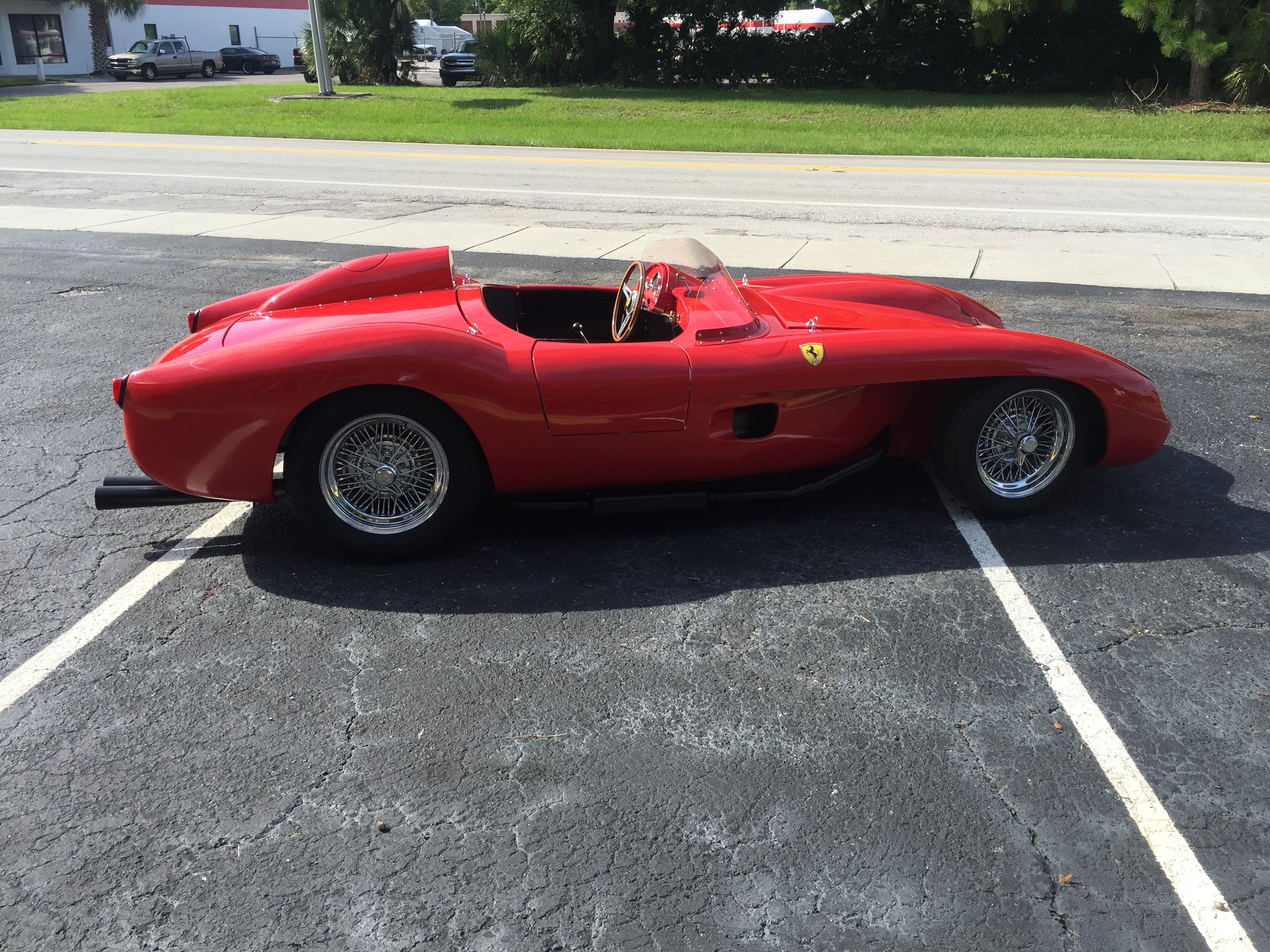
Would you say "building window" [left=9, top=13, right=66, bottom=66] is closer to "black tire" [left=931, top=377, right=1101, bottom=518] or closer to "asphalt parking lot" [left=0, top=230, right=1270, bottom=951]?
"asphalt parking lot" [left=0, top=230, right=1270, bottom=951]

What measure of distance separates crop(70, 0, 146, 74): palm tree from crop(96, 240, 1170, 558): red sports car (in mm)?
52954

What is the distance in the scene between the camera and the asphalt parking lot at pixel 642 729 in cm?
245

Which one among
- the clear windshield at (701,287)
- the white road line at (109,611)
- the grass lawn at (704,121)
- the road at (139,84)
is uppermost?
the road at (139,84)

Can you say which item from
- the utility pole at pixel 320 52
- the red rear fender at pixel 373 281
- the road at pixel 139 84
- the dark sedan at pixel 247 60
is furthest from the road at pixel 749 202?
the dark sedan at pixel 247 60

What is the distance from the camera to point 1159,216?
11.8 m

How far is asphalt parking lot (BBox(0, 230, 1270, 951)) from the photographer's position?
2.45 m

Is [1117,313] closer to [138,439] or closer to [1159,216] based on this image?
[1159,216]

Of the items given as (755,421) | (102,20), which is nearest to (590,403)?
(755,421)

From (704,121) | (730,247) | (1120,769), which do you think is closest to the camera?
(1120,769)

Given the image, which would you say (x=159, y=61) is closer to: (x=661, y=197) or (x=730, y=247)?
(x=661, y=197)

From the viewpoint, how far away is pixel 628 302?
14.9 ft

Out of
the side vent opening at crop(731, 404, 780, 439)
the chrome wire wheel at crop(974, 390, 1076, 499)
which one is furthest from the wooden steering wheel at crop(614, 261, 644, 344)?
the chrome wire wheel at crop(974, 390, 1076, 499)

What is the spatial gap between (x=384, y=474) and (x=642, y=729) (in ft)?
4.77

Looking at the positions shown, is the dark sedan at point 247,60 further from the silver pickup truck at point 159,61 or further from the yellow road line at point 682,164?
the yellow road line at point 682,164
